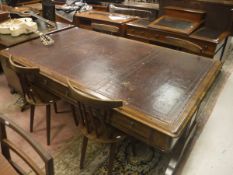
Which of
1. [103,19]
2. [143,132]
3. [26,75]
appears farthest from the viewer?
[103,19]

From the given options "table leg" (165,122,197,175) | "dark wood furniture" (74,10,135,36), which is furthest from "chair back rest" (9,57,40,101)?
"dark wood furniture" (74,10,135,36)

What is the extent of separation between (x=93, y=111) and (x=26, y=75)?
0.66 meters

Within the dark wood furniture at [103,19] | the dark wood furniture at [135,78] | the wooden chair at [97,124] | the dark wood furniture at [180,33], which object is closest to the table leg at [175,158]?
the dark wood furniture at [135,78]

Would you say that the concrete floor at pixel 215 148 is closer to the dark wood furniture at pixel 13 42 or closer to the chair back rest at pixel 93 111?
the chair back rest at pixel 93 111

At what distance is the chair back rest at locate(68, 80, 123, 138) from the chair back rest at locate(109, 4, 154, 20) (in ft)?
7.86

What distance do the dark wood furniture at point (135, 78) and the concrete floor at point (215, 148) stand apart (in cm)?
28

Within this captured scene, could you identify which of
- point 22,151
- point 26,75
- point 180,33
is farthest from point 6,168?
point 180,33

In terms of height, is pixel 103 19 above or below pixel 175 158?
above

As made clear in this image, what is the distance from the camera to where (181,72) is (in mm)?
1611

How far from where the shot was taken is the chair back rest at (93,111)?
1211mm

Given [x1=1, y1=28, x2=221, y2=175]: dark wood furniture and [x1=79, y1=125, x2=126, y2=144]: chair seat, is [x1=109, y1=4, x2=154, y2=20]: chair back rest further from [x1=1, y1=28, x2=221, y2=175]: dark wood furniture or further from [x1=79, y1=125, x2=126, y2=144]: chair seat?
[x1=79, y1=125, x2=126, y2=144]: chair seat

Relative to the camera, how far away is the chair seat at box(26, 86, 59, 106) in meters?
1.81

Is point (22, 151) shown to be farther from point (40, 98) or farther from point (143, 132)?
point (40, 98)

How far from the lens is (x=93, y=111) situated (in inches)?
56.2
